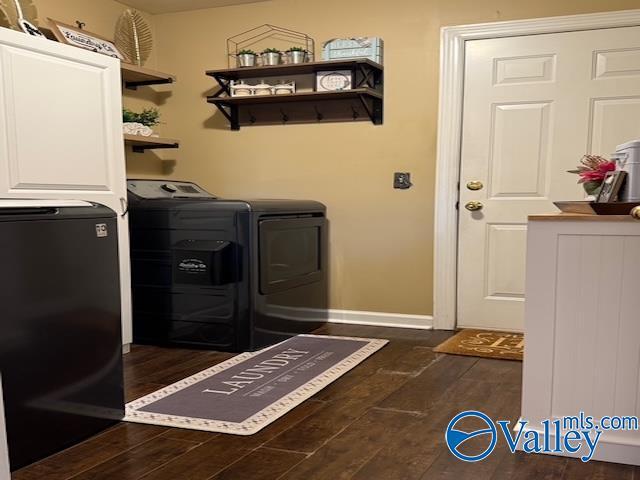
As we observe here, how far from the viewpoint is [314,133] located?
12.9ft

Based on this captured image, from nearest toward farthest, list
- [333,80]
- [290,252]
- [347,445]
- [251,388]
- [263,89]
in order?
[347,445]
[251,388]
[290,252]
[333,80]
[263,89]

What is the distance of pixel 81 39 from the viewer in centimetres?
332

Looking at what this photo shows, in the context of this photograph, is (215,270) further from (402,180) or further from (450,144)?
(450,144)

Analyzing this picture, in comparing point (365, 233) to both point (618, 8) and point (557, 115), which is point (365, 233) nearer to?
point (557, 115)

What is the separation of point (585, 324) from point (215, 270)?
184 cm

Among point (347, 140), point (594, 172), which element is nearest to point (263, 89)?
point (347, 140)

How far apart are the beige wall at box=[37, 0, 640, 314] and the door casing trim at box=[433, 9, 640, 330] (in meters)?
0.06

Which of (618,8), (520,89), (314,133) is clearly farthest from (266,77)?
(618,8)

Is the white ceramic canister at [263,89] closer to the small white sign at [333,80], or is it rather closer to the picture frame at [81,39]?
the small white sign at [333,80]

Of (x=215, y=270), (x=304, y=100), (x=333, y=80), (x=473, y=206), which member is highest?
(x=333, y=80)

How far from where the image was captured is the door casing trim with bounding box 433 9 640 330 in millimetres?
3449

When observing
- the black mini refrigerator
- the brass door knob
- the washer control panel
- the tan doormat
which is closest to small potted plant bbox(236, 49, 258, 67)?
the washer control panel

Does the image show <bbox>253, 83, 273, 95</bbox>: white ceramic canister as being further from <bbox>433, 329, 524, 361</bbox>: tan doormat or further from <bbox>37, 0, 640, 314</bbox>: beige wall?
<bbox>433, 329, 524, 361</bbox>: tan doormat

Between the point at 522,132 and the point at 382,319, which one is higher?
the point at 522,132
